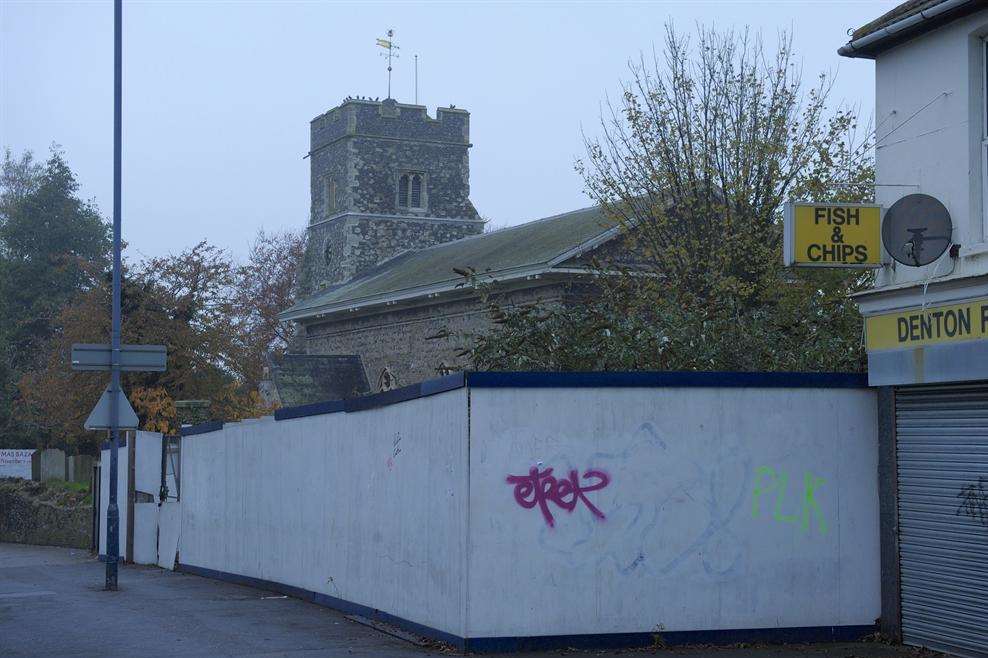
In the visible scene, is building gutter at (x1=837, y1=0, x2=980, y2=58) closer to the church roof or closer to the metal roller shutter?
the metal roller shutter

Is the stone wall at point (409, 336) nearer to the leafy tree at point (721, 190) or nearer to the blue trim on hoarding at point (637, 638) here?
the leafy tree at point (721, 190)

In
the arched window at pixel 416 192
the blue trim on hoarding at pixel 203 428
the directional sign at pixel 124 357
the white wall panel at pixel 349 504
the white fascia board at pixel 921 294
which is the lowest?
the white wall panel at pixel 349 504

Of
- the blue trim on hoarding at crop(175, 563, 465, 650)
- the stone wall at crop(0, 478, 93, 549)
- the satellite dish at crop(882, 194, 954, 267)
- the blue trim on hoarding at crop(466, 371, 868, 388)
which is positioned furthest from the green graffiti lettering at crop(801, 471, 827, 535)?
the stone wall at crop(0, 478, 93, 549)

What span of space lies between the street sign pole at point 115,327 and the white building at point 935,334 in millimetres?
10839

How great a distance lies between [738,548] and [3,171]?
260 ft

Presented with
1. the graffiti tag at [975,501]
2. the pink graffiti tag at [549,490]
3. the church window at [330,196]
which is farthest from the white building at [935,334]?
the church window at [330,196]

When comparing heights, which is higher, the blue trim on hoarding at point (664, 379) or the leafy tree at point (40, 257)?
the leafy tree at point (40, 257)

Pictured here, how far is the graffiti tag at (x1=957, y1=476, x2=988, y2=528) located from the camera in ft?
35.5

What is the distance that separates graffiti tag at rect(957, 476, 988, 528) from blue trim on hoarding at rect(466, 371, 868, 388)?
5.12 feet

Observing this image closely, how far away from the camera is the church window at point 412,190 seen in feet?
178

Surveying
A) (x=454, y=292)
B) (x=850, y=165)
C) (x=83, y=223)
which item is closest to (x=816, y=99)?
(x=850, y=165)

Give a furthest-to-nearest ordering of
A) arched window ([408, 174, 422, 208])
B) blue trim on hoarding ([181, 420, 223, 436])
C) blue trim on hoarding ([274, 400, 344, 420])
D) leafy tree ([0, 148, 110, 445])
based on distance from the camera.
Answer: leafy tree ([0, 148, 110, 445])
arched window ([408, 174, 422, 208])
blue trim on hoarding ([181, 420, 223, 436])
blue trim on hoarding ([274, 400, 344, 420])

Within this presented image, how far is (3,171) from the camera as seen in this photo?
3258 inches

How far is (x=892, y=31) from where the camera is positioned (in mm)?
11734
